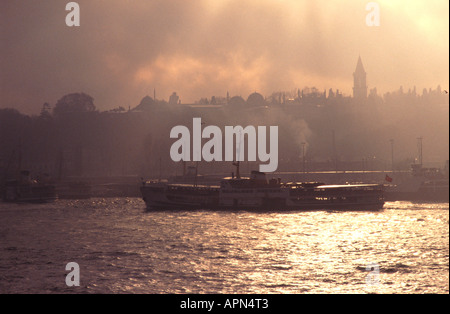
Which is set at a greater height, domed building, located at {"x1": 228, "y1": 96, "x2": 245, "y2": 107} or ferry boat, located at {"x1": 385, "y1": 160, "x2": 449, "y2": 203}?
domed building, located at {"x1": 228, "y1": 96, "x2": 245, "y2": 107}

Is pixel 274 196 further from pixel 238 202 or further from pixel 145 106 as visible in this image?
pixel 145 106

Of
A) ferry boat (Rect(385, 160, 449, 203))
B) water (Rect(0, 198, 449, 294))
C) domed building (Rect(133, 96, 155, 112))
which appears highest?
domed building (Rect(133, 96, 155, 112))

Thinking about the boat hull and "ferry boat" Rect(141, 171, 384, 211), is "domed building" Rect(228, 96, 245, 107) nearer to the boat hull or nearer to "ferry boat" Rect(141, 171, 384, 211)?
the boat hull

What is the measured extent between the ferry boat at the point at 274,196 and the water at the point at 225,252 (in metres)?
5.65

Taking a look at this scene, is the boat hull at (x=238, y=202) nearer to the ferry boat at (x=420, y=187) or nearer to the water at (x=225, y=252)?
the ferry boat at (x=420, y=187)

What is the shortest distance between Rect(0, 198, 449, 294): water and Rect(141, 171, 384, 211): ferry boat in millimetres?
5651

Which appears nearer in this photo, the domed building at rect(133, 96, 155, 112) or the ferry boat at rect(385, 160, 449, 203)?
the ferry boat at rect(385, 160, 449, 203)

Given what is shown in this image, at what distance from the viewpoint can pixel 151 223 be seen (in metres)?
31.6

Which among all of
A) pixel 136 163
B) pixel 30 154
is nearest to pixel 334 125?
pixel 136 163

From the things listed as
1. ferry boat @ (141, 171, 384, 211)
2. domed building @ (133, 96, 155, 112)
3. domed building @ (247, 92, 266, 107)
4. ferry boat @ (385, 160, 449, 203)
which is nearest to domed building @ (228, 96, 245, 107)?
domed building @ (247, 92, 266, 107)

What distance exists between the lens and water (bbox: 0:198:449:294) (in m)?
15.4

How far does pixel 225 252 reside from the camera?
20.9 metres

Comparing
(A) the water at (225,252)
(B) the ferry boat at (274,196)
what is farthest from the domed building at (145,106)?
(A) the water at (225,252)

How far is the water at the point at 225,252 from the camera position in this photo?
15391 millimetres
